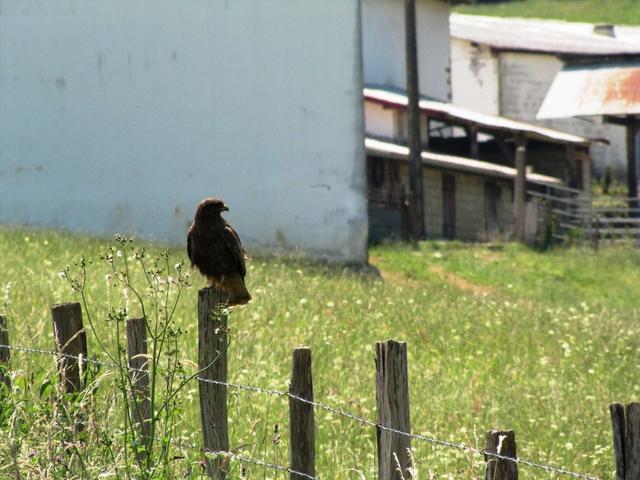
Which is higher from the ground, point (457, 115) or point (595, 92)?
point (595, 92)

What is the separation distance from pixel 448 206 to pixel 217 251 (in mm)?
24546

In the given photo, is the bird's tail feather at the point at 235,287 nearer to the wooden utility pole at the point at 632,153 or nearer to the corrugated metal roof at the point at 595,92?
the corrugated metal roof at the point at 595,92

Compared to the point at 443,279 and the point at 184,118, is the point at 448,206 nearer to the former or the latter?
the point at 443,279

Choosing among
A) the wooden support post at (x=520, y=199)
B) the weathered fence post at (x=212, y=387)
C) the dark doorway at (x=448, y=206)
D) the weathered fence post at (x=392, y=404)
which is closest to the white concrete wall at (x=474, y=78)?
the dark doorway at (x=448, y=206)

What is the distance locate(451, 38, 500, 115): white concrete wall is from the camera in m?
44.1

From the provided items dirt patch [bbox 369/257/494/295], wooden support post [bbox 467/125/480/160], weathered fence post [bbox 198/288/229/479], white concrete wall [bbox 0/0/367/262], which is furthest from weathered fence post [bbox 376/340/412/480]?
wooden support post [bbox 467/125/480/160]

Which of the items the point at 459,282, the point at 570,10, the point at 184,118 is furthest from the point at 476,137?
the point at 570,10

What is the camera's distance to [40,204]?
22062 mm

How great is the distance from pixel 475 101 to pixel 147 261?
98.7 feet

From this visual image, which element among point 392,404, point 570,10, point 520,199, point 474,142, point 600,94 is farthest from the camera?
point 570,10

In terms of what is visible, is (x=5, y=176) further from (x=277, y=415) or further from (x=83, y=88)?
(x=277, y=415)

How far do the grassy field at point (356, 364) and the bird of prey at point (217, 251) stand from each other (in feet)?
2.46

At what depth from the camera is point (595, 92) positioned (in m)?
31.1

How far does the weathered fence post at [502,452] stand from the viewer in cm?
488
